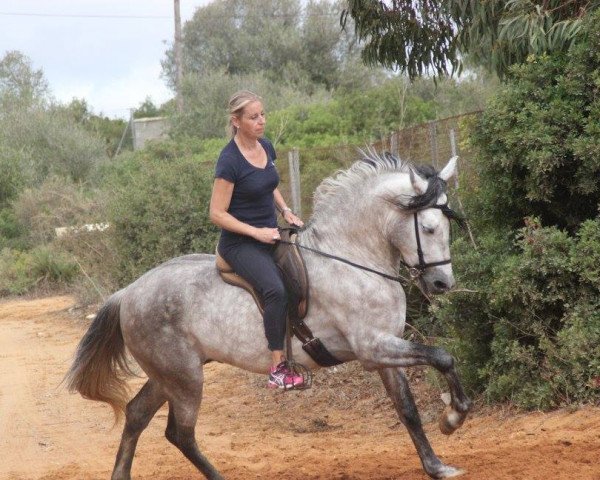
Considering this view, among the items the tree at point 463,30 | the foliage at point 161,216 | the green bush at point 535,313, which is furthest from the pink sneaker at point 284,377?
the foliage at point 161,216

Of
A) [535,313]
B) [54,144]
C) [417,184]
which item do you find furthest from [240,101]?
[54,144]

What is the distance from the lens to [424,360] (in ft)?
20.9

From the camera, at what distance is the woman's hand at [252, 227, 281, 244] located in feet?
22.3

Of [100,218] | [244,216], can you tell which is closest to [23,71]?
[100,218]

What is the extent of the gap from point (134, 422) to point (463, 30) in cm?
628

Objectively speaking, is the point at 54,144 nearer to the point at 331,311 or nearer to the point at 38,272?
the point at 38,272

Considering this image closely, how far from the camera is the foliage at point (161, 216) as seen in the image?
16.5 metres

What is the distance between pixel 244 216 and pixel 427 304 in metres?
4.12

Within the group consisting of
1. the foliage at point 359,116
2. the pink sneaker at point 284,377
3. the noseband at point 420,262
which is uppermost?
the foliage at point 359,116

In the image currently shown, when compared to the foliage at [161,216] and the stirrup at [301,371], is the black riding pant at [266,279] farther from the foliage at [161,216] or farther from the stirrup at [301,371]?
the foliage at [161,216]

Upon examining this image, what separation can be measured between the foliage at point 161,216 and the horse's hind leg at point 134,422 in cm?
873

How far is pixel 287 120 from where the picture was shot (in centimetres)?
2777

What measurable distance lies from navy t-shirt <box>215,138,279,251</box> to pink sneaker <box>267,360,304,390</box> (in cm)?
97

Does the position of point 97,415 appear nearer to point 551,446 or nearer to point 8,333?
point 551,446
